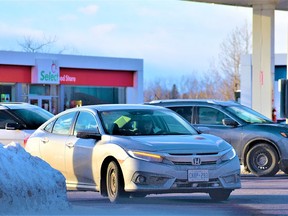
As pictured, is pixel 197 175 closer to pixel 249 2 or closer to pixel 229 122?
pixel 229 122

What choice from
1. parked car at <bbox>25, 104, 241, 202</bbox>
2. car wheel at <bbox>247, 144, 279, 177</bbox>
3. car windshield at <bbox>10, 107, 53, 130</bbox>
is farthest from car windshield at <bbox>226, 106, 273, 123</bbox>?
parked car at <bbox>25, 104, 241, 202</bbox>

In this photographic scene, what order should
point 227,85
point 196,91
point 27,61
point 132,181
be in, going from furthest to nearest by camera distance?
point 196,91 → point 227,85 → point 27,61 → point 132,181

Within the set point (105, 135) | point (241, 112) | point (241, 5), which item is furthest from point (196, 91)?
point (105, 135)

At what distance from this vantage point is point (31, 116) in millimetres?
17438

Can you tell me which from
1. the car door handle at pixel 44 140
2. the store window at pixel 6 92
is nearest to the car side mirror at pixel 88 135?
the car door handle at pixel 44 140

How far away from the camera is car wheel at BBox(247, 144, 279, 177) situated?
56.3 feet

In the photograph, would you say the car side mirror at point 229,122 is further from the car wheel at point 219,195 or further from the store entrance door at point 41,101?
the store entrance door at point 41,101

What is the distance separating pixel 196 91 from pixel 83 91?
56602 mm

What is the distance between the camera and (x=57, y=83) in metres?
48.1

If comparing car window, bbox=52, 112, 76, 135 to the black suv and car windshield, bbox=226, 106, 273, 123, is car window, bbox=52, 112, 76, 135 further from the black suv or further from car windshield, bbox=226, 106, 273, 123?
car windshield, bbox=226, 106, 273, 123

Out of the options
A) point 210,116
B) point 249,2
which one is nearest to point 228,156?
point 210,116

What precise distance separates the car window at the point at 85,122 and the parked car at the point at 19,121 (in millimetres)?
3960

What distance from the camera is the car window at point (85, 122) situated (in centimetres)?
1225

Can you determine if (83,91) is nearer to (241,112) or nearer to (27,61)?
→ (27,61)
